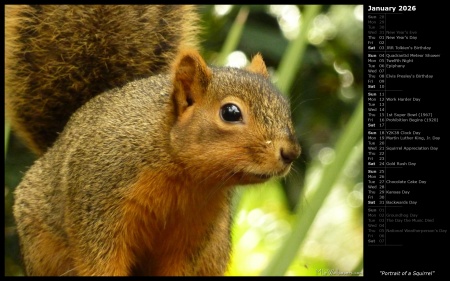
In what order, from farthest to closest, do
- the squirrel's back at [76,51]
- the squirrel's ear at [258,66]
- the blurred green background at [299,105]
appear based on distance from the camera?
the blurred green background at [299,105], the squirrel's back at [76,51], the squirrel's ear at [258,66]

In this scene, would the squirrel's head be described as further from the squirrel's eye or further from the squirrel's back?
the squirrel's back

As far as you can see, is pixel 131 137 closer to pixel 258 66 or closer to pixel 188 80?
pixel 188 80

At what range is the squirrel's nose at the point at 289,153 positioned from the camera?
1.64 meters

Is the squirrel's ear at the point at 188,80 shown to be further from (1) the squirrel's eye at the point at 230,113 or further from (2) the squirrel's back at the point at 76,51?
(2) the squirrel's back at the point at 76,51

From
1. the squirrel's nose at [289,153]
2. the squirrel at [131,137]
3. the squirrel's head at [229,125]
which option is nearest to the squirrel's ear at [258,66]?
the squirrel at [131,137]

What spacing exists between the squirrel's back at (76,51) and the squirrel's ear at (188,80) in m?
0.42

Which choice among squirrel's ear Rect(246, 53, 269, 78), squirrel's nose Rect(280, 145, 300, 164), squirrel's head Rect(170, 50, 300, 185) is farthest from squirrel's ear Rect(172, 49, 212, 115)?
squirrel's nose Rect(280, 145, 300, 164)

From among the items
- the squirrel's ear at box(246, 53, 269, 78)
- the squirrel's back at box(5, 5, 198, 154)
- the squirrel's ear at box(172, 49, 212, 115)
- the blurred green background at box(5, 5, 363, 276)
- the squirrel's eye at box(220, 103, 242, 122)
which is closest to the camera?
the squirrel's eye at box(220, 103, 242, 122)

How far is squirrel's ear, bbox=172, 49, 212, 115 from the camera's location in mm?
1889

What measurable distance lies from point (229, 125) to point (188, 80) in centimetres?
22

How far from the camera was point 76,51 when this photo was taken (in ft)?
7.40

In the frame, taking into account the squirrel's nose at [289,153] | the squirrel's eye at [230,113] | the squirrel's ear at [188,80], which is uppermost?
the squirrel's ear at [188,80]

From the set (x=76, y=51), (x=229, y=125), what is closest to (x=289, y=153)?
(x=229, y=125)
